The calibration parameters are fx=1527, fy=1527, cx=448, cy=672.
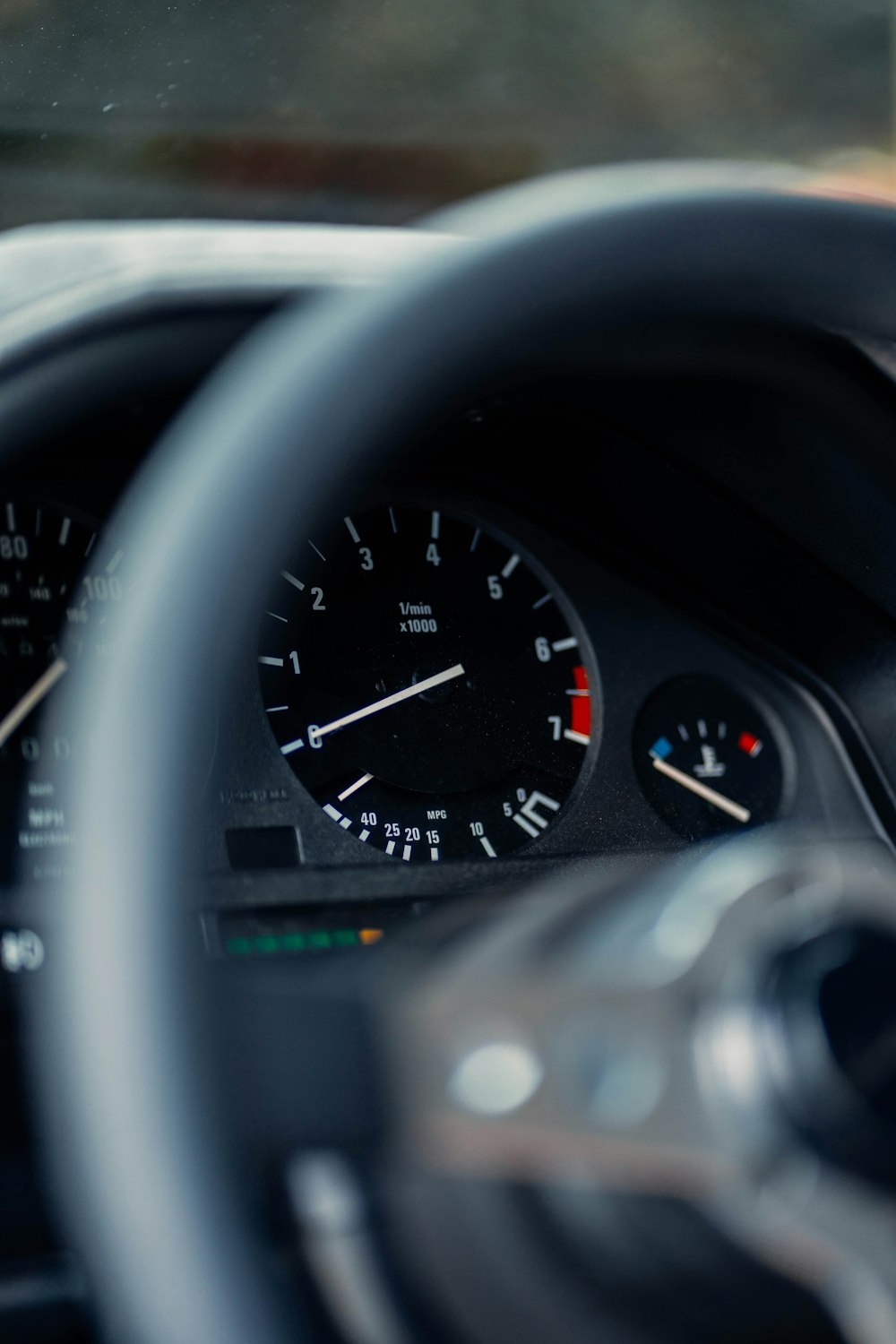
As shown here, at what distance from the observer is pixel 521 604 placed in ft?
6.64

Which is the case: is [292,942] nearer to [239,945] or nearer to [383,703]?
[239,945]

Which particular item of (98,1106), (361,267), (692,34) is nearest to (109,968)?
(98,1106)

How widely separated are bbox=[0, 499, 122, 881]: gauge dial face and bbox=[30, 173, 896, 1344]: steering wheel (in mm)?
796

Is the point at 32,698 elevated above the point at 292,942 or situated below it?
above

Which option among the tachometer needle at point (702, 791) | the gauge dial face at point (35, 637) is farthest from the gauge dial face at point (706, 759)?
the gauge dial face at point (35, 637)

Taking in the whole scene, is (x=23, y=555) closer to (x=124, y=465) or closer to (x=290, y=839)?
(x=124, y=465)

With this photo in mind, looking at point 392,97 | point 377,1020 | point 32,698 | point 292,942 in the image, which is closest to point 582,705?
point 292,942

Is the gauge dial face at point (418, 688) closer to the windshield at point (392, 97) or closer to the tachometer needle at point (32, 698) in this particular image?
the tachometer needle at point (32, 698)

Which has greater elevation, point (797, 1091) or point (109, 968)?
point (109, 968)

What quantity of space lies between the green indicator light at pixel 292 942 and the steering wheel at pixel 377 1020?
0.76 metres

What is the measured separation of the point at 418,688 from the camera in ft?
6.29

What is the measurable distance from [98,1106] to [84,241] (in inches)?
39.0

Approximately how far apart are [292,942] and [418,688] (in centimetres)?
36

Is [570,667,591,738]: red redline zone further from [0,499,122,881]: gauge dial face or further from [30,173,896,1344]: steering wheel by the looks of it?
[30,173,896,1344]: steering wheel
